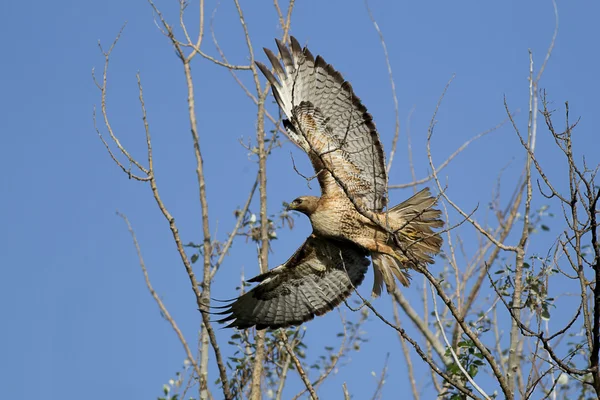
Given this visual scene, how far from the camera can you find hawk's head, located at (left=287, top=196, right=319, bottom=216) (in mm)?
7203

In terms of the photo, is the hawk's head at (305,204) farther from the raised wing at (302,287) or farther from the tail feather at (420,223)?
the tail feather at (420,223)

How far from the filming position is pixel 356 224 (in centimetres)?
709

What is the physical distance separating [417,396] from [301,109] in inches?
111

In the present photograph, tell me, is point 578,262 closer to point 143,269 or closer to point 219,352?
point 219,352

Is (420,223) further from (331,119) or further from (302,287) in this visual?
(302,287)

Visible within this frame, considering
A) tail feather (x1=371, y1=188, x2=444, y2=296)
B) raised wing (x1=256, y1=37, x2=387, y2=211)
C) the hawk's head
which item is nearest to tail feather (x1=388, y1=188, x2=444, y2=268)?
tail feather (x1=371, y1=188, x2=444, y2=296)

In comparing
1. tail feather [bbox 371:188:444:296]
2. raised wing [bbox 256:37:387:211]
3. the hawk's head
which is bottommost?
tail feather [bbox 371:188:444:296]

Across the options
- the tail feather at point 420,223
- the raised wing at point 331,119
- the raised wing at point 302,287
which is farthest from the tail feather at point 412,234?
the raised wing at point 302,287

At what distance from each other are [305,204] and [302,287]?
1.10 meters

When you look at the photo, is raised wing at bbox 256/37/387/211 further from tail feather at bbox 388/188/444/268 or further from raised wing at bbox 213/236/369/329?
raised wing at bbox 213/236/369/329

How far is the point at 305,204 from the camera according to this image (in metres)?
7.21

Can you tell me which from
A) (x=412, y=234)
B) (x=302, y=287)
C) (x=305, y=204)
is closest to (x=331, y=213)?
(x=305, y=204)

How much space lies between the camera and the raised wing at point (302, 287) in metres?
7.67

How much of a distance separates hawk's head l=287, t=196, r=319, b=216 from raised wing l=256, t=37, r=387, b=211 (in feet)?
0.43
